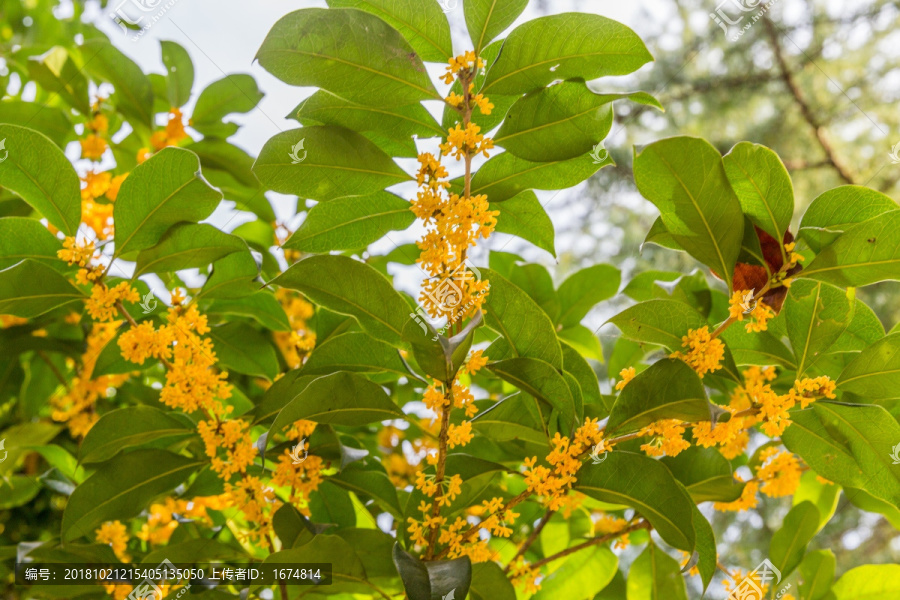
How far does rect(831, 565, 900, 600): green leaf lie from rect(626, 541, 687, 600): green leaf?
0.35 m

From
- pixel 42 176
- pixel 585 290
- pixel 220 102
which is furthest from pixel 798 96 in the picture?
pixel 42 176

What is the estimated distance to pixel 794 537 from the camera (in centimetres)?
145

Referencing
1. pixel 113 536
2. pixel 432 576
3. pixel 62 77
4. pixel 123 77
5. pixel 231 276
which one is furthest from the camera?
pixel 62 77

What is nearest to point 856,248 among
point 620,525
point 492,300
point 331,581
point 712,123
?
point 492,300

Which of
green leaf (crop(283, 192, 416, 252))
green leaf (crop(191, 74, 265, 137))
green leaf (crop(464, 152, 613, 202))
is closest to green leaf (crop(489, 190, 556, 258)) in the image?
green leaf (crop(464, 152, 613, 202))

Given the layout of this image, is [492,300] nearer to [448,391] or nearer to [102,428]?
[448,391]

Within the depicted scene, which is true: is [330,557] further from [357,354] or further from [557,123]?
[557,123]

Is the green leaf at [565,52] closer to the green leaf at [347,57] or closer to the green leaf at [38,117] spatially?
the green leaf at [347,57]

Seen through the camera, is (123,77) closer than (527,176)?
No

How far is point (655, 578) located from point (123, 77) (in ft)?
6.13

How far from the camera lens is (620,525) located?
1.43 meters

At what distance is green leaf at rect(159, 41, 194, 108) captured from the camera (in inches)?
78.7

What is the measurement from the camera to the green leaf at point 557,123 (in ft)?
A: 3.67

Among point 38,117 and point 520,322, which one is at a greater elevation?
point 38,117
